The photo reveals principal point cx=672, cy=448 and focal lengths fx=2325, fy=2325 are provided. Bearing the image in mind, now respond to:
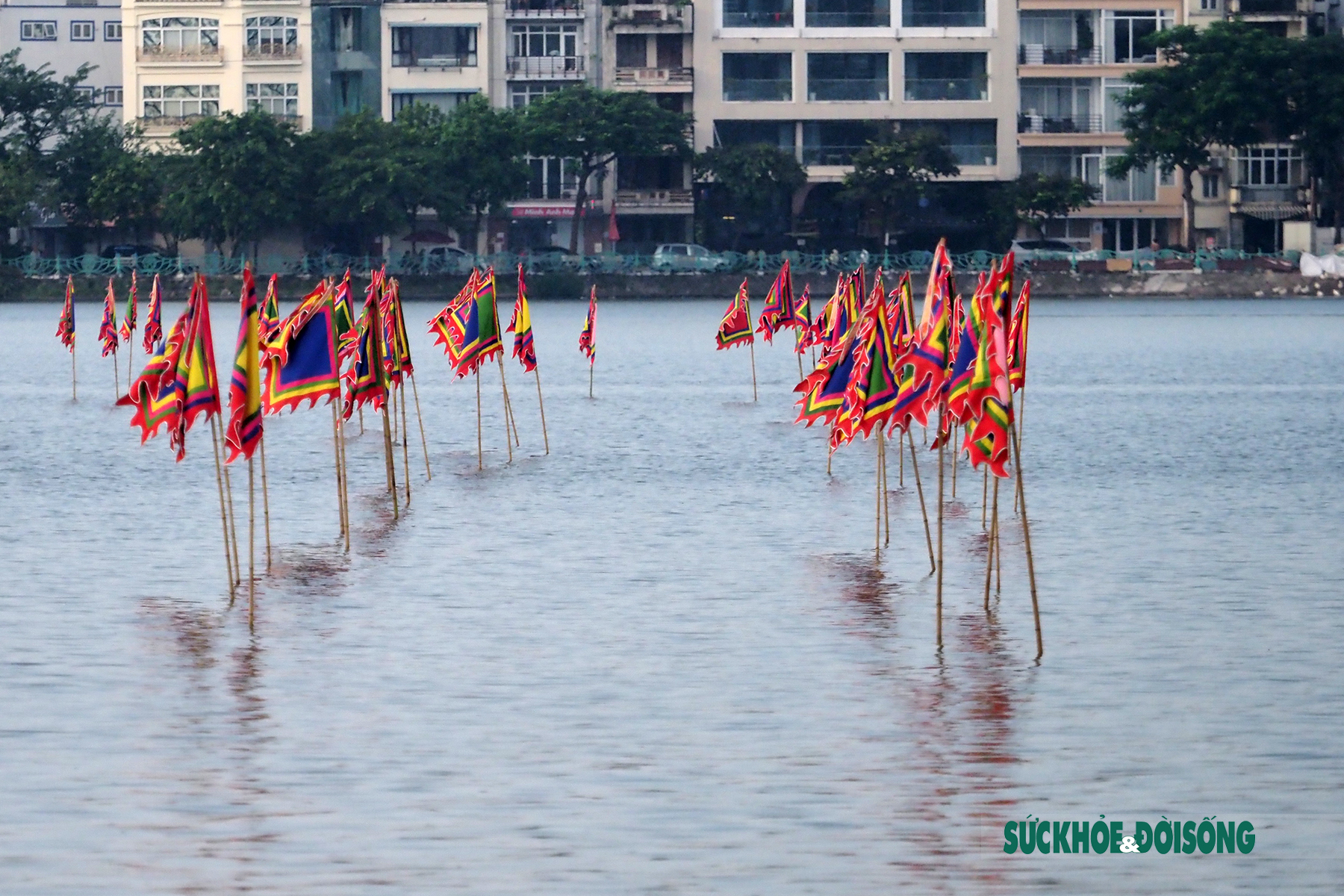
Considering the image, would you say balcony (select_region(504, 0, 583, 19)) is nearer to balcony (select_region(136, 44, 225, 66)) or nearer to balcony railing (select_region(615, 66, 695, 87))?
balcony railing (select_region(615, 66, 695, 87))

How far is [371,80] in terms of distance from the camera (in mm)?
92125

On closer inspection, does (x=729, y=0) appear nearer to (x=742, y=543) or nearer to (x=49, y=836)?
(x=742, y=543)

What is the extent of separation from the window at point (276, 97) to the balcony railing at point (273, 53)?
0.99 m

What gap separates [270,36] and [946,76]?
26628 mm

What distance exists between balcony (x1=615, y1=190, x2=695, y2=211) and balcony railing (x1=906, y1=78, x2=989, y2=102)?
9.47m

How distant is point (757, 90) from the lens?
295 feet

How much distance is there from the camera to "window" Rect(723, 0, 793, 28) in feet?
295

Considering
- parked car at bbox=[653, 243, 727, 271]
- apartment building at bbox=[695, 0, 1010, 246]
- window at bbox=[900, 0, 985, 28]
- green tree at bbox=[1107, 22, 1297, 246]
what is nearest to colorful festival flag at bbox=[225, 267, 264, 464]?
parked car at bbox=[653, 243, 727, 271]

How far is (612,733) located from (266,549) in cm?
754

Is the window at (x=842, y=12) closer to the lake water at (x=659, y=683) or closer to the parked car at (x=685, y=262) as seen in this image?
the parked car at (x=685, y=262)

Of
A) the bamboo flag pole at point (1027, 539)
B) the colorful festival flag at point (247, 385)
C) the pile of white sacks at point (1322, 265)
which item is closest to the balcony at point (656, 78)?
the pile of white sacks at point (1322, 265)

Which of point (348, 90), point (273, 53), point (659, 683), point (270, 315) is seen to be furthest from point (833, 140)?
point (659, 683)

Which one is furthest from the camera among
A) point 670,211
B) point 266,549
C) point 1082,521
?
point 670,211

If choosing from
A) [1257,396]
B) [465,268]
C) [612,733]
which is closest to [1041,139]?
[465,268]
